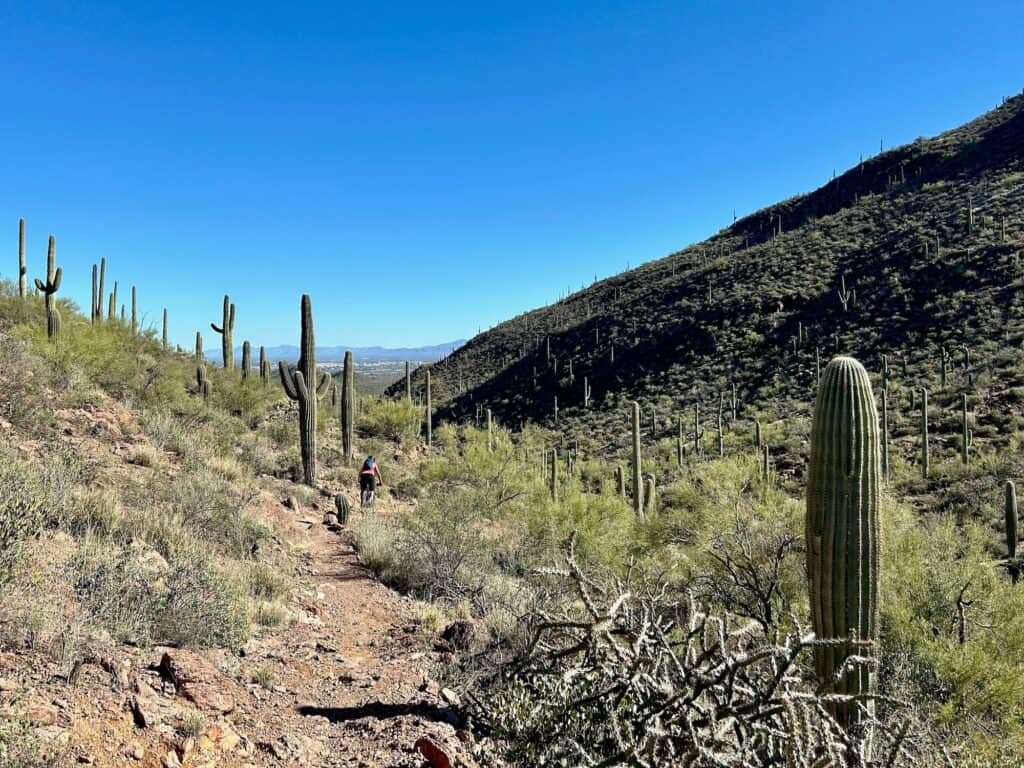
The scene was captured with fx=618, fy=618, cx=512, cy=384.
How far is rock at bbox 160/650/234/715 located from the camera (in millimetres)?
4004

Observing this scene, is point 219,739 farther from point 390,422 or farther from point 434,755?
point 390,422

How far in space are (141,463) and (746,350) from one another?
33.4m

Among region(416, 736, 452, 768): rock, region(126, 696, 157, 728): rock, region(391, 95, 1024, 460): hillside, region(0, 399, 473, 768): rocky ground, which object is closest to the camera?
region(0, 399, 473, 768): rocky ground

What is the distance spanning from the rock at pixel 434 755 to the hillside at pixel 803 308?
2570cm

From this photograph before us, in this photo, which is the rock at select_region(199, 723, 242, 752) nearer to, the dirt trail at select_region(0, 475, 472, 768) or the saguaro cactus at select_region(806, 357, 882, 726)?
the dirt trail at select_region(0, 475, 472, 768)

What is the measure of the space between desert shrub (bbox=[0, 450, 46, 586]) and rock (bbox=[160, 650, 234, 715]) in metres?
1.19

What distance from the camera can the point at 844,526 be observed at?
5.12 m

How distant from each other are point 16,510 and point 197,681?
6.66 feet

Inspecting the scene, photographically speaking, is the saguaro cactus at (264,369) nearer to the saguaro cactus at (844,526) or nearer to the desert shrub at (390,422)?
the desert shrub at (390,422)

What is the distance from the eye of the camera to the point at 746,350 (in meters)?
36.5

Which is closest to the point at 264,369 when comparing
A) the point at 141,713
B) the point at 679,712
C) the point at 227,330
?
the point at 227,330

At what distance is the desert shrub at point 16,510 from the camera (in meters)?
4.25

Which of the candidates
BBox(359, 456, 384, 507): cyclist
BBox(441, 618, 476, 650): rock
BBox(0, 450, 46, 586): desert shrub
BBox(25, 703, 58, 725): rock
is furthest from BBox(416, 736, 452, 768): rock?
BBox(359, 456, 384, 507): cyclist

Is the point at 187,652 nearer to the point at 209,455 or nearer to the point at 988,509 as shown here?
the point at 209,455
